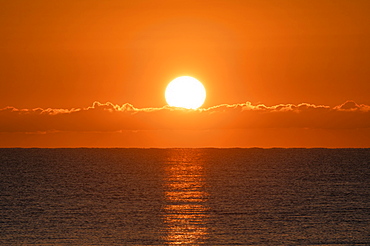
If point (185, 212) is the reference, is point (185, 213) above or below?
below

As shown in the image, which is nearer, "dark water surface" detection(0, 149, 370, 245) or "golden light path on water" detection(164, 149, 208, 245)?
"dark water surface" detection(0, 149, 370, 245)

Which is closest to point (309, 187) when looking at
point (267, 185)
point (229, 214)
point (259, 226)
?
point (267, 185)

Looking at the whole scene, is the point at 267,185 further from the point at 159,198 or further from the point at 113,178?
the point at 113,178

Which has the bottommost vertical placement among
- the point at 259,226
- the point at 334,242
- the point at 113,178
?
the point at 334,242

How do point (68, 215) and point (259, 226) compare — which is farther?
point (68, 215)

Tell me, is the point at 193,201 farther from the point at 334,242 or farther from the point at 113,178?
the point at 113,178

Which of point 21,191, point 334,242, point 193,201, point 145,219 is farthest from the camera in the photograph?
point 21,191

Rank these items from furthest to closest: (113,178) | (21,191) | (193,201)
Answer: (113,178)
(21,191)
(193,201)

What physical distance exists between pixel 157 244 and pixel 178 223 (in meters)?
11.2

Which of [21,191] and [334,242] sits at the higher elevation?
[21,191]

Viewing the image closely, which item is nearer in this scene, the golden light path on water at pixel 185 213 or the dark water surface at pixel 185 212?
the dark water surface at pixel 185 212

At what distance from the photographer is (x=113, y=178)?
129m

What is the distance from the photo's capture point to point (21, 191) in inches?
3772

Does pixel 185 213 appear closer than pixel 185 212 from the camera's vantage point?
Yes
